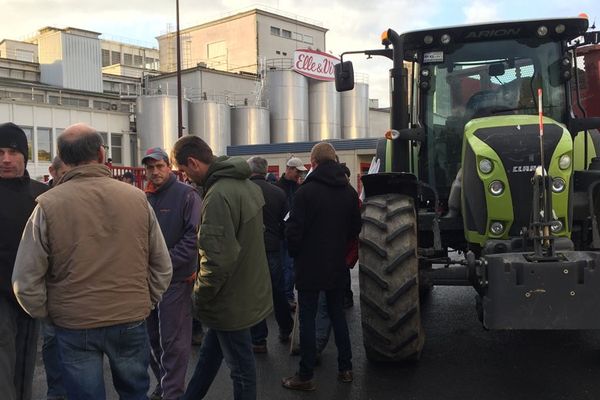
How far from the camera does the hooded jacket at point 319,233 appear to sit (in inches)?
171

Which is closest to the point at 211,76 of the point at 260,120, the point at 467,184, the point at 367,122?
the point at 260,120

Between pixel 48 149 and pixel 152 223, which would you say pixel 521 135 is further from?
pixel 48 149

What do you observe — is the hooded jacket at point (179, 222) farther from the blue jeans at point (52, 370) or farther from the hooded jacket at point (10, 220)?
the blue jeans at point (52, 370)

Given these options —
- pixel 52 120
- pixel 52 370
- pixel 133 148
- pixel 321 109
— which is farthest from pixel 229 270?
pixel 321 109

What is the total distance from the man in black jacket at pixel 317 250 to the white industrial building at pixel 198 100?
841 inches

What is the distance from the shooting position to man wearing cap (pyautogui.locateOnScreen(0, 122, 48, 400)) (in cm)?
321

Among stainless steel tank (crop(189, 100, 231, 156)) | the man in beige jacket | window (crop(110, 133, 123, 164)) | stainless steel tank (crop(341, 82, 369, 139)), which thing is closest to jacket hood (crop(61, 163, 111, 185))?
the man in beige jacket

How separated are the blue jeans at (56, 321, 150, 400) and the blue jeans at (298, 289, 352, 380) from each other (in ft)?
5.40

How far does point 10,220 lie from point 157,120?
27631 mm

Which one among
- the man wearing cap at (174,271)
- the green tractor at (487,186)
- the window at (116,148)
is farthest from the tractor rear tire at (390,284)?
the window at (116,148)

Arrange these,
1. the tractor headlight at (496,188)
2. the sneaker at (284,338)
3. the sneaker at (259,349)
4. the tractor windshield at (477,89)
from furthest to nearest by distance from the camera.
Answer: the sneaker at (284,338), the sneaker at (259,349), the tractor windshield at (477,89), the tractor headlight at (496,188)

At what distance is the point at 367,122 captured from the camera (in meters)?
39.0

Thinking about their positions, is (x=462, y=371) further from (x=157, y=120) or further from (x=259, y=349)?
(x=157, y=120)

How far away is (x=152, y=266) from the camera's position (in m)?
3.04
